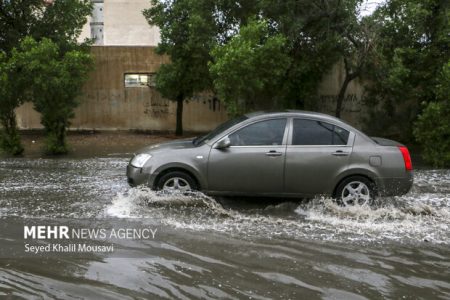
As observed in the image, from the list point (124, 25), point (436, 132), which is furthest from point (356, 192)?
point (124, 25)

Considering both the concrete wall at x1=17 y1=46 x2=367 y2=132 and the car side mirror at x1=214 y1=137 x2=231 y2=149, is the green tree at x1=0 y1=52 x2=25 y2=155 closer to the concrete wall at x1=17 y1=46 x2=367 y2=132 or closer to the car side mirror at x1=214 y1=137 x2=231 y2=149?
the concrete wall at x1=17 y1=46 x2=367 y2=132

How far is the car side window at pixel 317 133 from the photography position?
25.7 feet

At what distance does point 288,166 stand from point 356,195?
1.10 m

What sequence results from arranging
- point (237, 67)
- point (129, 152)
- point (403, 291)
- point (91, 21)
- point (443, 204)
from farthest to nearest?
point (91, 21)
point (129, 152)
point (237, 67)
point (443, 204)
point (403, 291)

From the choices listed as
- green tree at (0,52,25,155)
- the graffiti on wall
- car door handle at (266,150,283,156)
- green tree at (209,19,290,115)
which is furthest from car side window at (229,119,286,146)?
the graffiti on wall

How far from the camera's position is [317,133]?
7.88 m

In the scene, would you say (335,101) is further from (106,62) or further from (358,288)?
(358,288)

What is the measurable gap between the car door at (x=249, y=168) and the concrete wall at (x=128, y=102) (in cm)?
1268

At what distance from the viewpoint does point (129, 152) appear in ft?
50.8

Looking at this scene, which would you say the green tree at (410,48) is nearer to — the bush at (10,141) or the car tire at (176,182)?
the car tire at (176,182)

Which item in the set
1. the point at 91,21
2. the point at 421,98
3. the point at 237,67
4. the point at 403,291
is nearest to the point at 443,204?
the point at 403,291

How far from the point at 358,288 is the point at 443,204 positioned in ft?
14.0

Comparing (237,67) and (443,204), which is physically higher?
(237,67)

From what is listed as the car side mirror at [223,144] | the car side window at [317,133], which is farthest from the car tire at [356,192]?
the car side mirror at [223,144]
